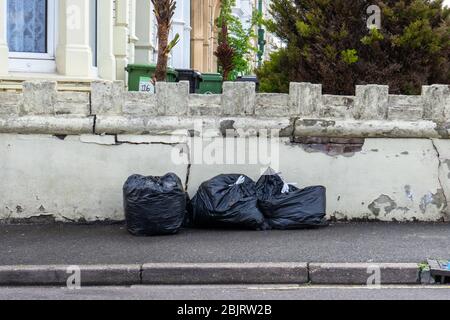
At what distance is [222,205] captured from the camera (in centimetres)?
884

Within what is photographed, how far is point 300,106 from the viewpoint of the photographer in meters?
9.37

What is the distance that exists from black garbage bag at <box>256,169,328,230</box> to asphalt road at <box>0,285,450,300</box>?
1.89m

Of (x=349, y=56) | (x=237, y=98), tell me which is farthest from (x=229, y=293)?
(x=349, y=56)

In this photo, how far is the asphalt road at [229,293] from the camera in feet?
21.7

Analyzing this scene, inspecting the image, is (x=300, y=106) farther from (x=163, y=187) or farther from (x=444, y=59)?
(x=444, y=59)

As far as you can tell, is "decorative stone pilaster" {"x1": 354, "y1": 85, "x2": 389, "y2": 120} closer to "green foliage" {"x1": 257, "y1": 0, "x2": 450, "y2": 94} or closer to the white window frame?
"green foliage" {"x1": 257, "y1": 0, "x2": 450, "y2": 94}

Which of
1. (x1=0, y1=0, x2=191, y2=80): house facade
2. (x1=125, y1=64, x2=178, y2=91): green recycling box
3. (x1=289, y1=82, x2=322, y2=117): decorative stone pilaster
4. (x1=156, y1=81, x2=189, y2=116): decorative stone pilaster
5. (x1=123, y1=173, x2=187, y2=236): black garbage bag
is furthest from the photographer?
(x1=125, y1=64, x2=178, y2=91): green recycling box

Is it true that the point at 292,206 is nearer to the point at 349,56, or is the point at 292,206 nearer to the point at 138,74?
the point at 349,56

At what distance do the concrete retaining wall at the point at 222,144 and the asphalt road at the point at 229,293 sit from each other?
2.32m

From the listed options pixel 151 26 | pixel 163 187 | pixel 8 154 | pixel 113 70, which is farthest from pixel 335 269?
pixel 151 26

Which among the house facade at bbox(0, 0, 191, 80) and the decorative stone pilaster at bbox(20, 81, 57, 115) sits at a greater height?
the house facade at bbox(0, 0, 191, 80)

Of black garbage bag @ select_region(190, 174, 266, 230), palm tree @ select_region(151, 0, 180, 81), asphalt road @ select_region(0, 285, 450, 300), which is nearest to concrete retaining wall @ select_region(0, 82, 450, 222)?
black garbage bag @ select_region(190, 174, 266, 230)

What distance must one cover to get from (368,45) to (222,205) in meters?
4.12

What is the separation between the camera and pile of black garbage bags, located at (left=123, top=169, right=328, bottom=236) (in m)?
8.55
